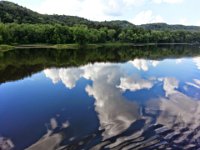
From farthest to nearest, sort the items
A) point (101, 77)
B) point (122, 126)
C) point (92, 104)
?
1. point (101, 77)
2. point (92, 104)
3. point (122, 126)

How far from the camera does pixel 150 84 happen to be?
46.1 meters

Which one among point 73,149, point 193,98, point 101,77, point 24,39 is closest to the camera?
point 73,149

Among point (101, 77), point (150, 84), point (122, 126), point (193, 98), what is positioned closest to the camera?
point (122, 126)

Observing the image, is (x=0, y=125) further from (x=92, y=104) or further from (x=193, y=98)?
(x=193, y=98)

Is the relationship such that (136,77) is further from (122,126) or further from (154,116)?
(122,126)

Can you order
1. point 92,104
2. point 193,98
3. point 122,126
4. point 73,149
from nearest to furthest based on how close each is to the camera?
point 73,149 < point 122,126 < point 92,104 < point 193,98

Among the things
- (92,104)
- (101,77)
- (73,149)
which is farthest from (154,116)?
(101,77)

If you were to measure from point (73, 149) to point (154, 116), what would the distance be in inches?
413

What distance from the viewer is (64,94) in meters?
38.4

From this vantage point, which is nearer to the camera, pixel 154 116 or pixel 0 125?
pixel 0 125

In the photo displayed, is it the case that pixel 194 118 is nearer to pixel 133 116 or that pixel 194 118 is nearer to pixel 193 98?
pixel 133 116

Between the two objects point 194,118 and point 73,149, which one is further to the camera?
point 194,118

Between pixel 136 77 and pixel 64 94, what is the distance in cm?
1850

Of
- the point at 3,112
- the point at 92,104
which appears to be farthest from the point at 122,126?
Answer: the point at 3,112
